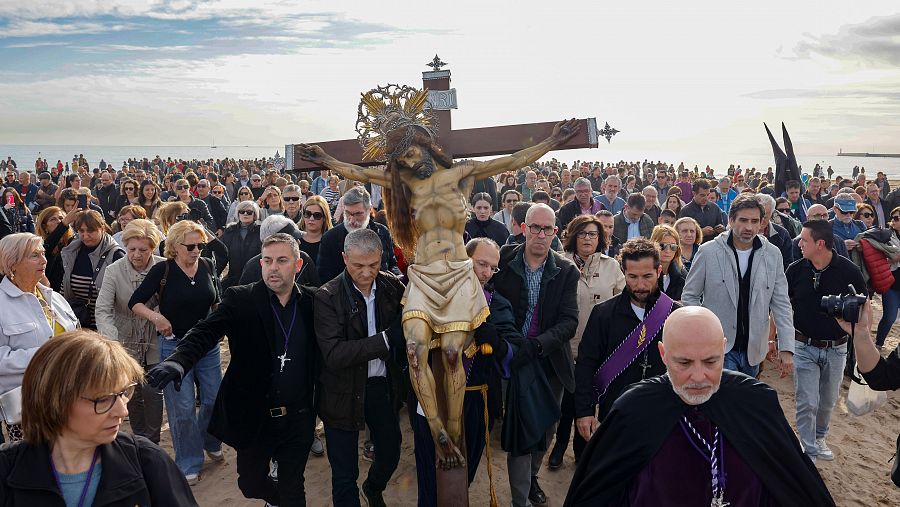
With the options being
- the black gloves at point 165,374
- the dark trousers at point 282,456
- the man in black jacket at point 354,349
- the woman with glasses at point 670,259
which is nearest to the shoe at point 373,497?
the man in black jacket at point 354,349

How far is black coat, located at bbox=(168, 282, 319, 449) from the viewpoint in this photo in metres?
4.16

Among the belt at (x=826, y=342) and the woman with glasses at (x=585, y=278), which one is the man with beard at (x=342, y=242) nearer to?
the woman with glasses at (x=585, y=278)

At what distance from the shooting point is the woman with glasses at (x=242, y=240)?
7.13 metres

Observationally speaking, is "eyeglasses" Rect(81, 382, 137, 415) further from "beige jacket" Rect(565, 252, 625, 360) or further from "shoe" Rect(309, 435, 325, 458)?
"beige jacket" Rect(565, 252, 625, 360)

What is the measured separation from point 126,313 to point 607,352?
13.4ft

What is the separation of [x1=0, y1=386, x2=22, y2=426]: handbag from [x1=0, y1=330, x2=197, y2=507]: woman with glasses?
1.88 meters

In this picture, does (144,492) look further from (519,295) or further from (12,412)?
(519,295)

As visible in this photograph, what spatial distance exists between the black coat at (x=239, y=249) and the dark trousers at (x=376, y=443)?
326cm

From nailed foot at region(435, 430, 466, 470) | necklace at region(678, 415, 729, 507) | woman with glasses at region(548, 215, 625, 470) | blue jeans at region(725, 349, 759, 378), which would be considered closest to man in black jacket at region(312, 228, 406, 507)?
nailed foot at region(435, 430, 466, 470)

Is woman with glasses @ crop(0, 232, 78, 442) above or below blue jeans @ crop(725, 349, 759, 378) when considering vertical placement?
above

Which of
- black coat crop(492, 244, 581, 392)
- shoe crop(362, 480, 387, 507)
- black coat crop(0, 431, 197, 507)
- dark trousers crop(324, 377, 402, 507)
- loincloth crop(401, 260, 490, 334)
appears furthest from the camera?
black coat crop(492, 244, 581, 392)

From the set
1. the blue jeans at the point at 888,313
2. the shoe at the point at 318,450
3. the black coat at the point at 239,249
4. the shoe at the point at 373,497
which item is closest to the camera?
the shoe at the point at 373,497

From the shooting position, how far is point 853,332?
3.33 m

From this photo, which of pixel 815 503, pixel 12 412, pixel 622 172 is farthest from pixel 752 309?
pixel 622 172
